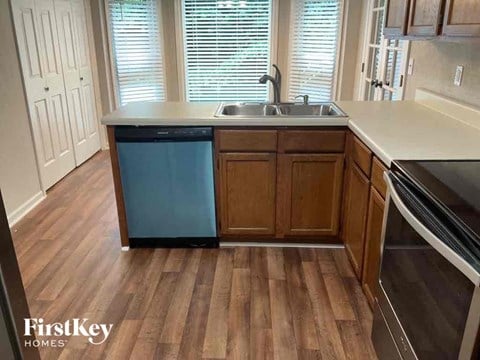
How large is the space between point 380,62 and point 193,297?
9.50ft

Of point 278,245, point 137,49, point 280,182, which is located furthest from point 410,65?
point 137,49

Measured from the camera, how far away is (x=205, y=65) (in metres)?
4.95

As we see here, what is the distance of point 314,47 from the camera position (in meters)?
4.63

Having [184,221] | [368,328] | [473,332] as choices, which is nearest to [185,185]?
[184,221]

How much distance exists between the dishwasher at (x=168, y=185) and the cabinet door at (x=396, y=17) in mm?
1307

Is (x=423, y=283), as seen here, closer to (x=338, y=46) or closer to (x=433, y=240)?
(x=433, y=240)

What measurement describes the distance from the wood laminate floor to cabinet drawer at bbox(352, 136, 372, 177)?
2.37 feet

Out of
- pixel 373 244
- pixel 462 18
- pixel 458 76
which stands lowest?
pixel 373 244

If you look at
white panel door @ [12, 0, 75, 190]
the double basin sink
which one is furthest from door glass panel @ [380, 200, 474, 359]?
white panel door @ [12, 0, 75, 190]

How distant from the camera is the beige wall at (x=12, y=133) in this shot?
10.0 feet

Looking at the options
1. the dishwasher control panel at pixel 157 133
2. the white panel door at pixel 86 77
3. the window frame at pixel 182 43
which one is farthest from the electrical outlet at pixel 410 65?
the white panel door at pixel 86 77

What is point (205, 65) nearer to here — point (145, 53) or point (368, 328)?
point (145, 53)

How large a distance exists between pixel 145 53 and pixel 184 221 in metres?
2.96

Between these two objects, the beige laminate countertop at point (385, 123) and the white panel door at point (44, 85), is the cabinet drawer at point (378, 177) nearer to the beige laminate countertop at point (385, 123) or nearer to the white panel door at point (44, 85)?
the beige laminate countertop at point (385, 123)
